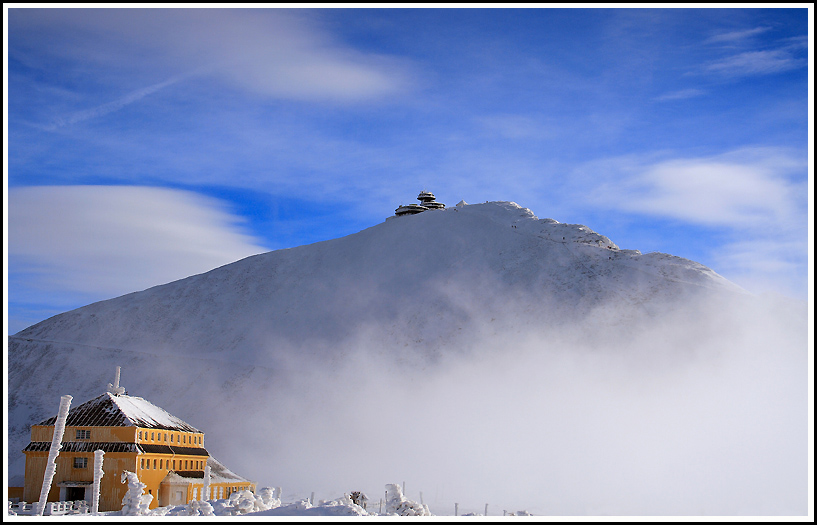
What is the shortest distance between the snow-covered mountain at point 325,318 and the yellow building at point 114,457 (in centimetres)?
1542

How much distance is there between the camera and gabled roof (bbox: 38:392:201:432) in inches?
1678

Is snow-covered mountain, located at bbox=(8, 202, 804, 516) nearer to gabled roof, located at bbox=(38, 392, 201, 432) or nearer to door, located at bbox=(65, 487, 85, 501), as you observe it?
gabled roof, located at bbox=(38, 392, 201, 432)

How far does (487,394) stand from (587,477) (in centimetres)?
1596

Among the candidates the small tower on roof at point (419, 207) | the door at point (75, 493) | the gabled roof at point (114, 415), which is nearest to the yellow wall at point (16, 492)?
the gabled roof at point (114, 415)

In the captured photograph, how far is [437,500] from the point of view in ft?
175

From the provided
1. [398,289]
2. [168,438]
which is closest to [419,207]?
[398,289]

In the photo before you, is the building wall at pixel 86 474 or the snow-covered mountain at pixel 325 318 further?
the snow-covered mountain at pixel 325 318

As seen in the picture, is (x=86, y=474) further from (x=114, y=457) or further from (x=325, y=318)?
(x=325, y=318)

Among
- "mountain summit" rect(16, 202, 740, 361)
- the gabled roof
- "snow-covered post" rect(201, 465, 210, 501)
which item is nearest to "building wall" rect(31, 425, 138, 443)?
the gabled roof

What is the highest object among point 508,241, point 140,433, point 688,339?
point 508,241

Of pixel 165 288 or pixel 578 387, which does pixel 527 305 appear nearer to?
pixel 578 387

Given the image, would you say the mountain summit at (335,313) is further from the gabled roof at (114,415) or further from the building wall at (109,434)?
the building wall at (109,434)

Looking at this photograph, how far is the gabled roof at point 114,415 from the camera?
4262 cm

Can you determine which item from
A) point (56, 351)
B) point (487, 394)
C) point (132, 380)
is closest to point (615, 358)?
point (487, 394)
